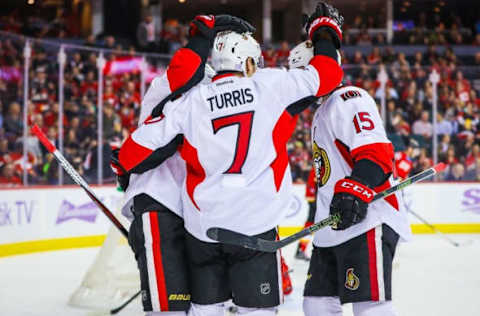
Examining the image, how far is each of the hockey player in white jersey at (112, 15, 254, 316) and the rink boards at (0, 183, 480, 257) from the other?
3815 millimetres

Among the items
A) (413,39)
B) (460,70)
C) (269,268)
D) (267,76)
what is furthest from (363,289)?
(413,39)

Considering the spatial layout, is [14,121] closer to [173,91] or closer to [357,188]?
[173,91]

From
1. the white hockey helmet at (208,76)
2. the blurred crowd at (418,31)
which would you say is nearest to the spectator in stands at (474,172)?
the blurred crowd at (418,31)

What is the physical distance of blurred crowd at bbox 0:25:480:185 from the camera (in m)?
6.40

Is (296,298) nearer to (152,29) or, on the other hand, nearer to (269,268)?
(269,268)

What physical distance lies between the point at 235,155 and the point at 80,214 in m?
4.69

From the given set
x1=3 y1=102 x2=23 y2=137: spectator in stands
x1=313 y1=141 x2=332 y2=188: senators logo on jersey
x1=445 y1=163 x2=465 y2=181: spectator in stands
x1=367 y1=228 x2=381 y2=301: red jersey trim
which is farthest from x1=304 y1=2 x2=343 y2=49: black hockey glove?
x1=445 y1=163 x2=465 y2=181: spectator in stands

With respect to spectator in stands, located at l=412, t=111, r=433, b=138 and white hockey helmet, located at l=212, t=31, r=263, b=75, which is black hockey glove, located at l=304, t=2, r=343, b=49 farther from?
spectator in stands, located at l=412, t=111, r=433, b=138

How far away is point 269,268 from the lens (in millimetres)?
1993

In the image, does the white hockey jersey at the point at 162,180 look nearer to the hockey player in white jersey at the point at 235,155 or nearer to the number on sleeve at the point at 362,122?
the hockey player in white jersey at the point at 235,155

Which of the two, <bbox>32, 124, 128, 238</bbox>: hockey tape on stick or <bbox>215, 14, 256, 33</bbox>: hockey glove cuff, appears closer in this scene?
<bbox>215, 14, 256, 33</bbox>: hockey glove cuff

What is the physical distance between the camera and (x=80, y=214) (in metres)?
6.36

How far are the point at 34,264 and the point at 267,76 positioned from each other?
3.92 m

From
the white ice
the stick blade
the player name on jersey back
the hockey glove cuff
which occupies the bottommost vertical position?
the white ice
